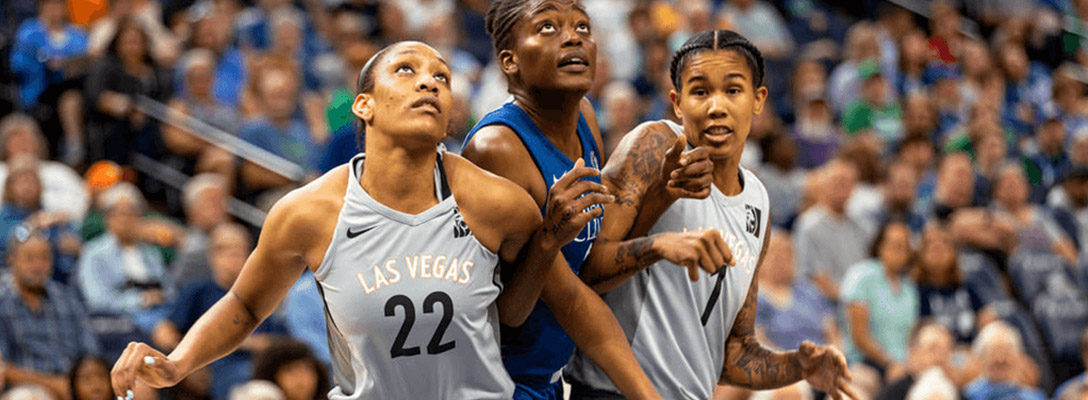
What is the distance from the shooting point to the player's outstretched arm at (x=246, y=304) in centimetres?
344

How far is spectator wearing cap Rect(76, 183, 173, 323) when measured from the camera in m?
8.05

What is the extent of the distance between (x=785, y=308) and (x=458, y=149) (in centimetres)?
244

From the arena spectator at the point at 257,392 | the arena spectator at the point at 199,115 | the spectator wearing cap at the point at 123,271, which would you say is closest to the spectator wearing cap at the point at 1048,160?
the arena spectator at the point at 199,115

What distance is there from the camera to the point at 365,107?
3557 millimetres

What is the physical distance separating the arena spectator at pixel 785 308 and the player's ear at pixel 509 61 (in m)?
4.50

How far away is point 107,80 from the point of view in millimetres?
9383

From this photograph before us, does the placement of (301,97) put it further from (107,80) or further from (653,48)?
(653,48)

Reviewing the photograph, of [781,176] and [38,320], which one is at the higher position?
[38,320]

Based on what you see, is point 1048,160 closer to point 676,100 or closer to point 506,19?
point 676,100

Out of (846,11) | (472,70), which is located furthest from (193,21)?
(846,11)

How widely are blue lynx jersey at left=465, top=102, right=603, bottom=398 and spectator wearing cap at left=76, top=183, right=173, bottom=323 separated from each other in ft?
15.0

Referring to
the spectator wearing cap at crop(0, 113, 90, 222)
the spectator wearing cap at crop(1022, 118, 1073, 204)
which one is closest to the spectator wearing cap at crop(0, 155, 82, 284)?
the spectator wearing cap at crop(0, 113, 90, 222)

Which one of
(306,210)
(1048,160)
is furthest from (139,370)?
(1048,160)

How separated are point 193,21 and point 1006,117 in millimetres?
7939
